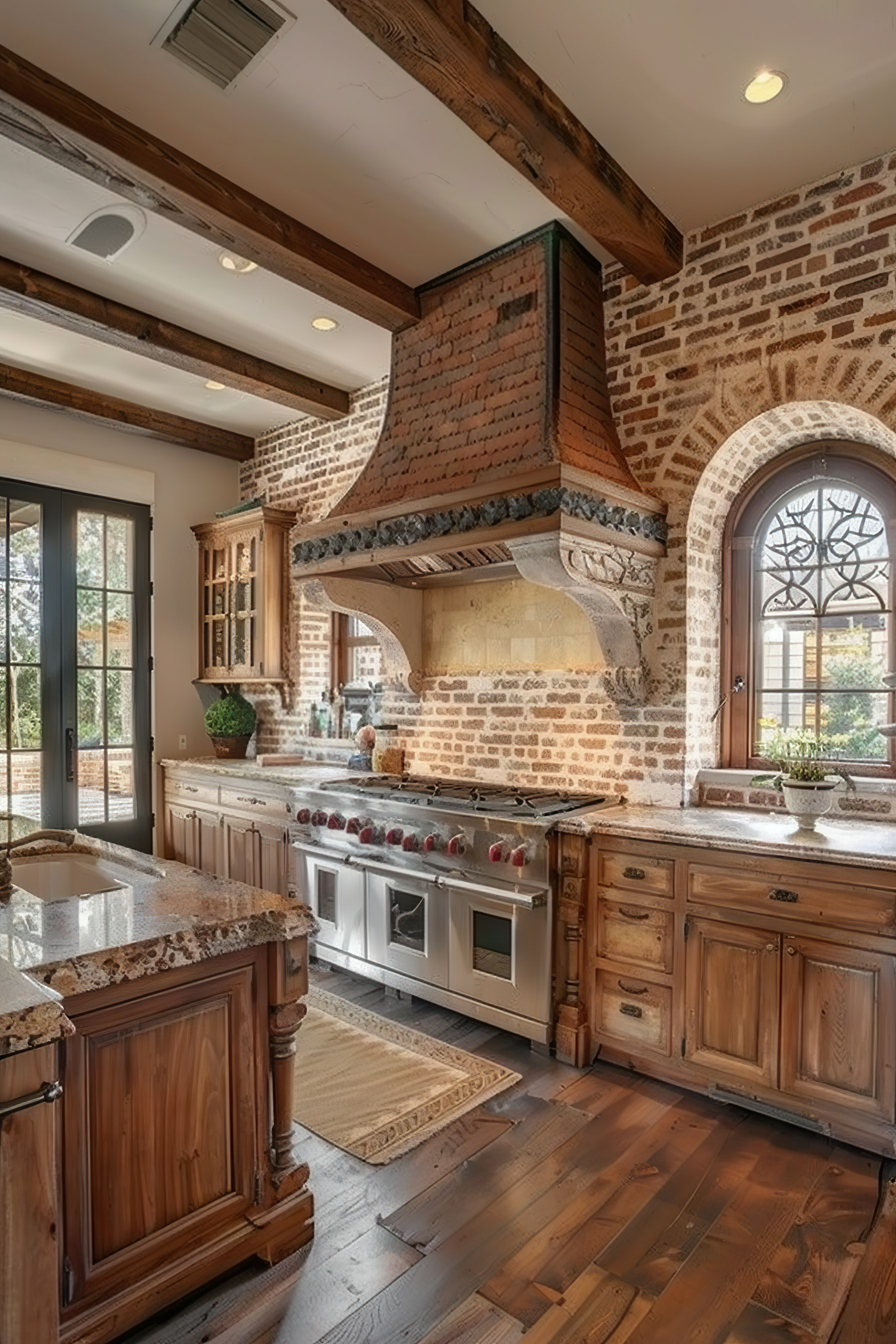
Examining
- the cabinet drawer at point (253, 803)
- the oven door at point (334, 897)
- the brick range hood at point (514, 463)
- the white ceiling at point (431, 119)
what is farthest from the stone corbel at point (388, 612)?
the white ceiling at point (431, 119)

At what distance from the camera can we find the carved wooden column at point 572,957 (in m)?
3.02

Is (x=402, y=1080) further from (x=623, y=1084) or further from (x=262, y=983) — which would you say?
(x=262, y=983)

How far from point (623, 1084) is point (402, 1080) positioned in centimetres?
83

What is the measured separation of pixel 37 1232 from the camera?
1235 millimetres

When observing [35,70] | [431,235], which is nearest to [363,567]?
[431,235]

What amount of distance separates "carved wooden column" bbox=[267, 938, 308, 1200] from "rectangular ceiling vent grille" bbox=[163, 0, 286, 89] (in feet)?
8.30

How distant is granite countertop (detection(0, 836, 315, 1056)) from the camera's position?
1.26m

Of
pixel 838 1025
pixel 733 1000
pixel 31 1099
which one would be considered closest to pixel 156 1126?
pixel 31 1099

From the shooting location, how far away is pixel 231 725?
543 cm

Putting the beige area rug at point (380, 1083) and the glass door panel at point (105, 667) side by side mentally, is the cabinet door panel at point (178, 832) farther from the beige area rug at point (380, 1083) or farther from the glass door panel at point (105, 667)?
the beige area rug at point (380, 1083)

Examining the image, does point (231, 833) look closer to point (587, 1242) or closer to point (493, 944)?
point (493, 944)

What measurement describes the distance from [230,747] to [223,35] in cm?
417

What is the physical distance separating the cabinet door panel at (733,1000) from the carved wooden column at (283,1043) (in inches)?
58.5

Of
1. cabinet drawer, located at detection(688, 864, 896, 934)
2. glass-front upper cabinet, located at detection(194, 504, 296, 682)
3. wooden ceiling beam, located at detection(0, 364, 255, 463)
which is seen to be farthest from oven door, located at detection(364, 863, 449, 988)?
wooden ceiling beam, located at detection(0, 364, 255, 463)
